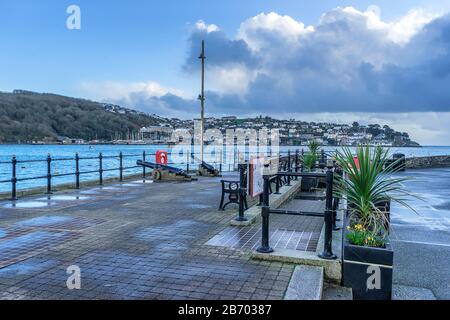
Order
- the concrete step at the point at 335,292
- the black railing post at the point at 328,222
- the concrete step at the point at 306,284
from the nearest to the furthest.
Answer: the concrete step at the point at 306,284 → the concrete step at the point at 335,292 → the black railing post at the point at 328,222

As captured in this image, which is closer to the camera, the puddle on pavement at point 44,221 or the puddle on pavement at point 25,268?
the puddle on pavement at point 25,268

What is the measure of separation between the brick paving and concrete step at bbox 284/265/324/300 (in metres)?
0.10

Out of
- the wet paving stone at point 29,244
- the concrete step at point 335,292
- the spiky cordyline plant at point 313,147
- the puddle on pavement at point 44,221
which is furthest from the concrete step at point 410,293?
the spiky cordyline plant at point 313,147

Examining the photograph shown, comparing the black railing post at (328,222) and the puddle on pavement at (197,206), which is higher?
the black railing post at (328,222)

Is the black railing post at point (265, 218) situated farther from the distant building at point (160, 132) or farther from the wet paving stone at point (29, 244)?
the distant building at point (160, 132)

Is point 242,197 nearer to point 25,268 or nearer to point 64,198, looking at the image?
point 25,268

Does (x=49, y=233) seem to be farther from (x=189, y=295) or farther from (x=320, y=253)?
(x=320, y=253)

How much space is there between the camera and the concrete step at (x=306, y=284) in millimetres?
3717

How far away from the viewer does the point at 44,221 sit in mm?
7180

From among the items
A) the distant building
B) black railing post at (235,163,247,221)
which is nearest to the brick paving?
black railing post at (235,163,247,221)

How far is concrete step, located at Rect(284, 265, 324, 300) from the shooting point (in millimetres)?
3717

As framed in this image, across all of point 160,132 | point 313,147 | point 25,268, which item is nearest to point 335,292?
point 25,268

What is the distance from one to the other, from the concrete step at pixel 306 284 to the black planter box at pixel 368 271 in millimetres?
336

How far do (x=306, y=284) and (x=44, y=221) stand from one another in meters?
5.30
